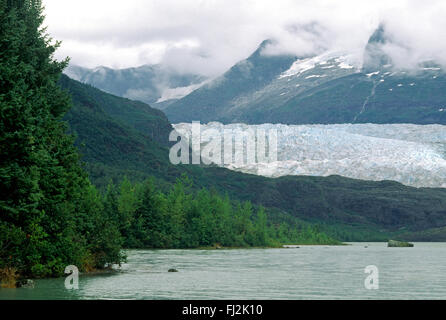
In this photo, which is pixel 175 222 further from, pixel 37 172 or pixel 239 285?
pixel 37 172

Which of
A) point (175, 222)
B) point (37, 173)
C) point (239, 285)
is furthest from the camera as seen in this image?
point (175, 222)

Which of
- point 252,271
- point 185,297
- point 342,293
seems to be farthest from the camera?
point 252,271

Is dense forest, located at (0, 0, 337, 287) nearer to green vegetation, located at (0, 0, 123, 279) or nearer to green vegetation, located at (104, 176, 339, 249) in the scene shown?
green vegetation, located at (0, 0, 123, 279)

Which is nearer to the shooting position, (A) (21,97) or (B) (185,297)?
(A) (21,97)

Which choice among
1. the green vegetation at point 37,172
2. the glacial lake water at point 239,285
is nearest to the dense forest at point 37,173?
the green vegetation at point 37,172

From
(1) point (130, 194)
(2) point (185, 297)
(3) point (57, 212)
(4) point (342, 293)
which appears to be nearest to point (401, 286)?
(4) point (342, 293)

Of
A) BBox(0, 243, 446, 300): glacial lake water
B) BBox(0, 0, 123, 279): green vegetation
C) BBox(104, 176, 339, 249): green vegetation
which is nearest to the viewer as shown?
BBox(0, 0, 123, 279): green vegetation

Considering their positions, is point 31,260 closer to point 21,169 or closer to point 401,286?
point 21,169

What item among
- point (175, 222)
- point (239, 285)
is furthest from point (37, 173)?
point (175, 222)

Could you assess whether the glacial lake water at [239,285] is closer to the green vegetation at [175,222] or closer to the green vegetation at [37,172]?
the green vegetation at [37,172]

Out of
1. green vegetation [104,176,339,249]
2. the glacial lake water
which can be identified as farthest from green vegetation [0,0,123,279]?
green vegetation [104,176,339,249]

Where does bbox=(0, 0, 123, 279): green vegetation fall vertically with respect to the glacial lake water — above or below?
above
